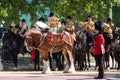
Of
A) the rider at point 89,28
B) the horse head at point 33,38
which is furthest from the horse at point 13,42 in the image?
the horse head at point 33,38

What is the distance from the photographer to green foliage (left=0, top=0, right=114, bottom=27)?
33.1m

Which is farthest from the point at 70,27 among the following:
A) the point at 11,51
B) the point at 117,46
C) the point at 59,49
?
the point at 11,51

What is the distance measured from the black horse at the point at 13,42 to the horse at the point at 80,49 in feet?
10.5

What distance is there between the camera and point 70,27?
78.5ft

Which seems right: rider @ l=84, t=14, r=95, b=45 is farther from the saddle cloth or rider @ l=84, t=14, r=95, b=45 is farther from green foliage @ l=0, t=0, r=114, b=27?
green foliage @ l=0, t=0, r=114, b=27

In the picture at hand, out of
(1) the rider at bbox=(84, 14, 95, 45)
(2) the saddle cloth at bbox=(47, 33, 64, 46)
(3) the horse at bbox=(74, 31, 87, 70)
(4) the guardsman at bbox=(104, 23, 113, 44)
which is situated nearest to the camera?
(2) the saddle cloth at bbox=(47, 33, 64, 46)

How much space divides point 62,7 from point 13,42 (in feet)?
25.9

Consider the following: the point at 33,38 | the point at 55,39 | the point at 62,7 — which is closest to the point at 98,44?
the point at 55,39

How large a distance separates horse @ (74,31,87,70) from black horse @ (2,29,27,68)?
3.20 m

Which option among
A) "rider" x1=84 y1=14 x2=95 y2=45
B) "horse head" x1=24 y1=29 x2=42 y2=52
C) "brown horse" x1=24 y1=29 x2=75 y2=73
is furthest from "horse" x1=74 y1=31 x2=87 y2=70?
"horse head" x1=24 y1=29 x2=42 y2=52

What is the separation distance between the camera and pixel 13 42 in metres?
27.7

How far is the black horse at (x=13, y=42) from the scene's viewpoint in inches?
1080

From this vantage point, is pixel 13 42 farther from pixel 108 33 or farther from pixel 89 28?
pixel 108 33

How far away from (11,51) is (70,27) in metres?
5.33
